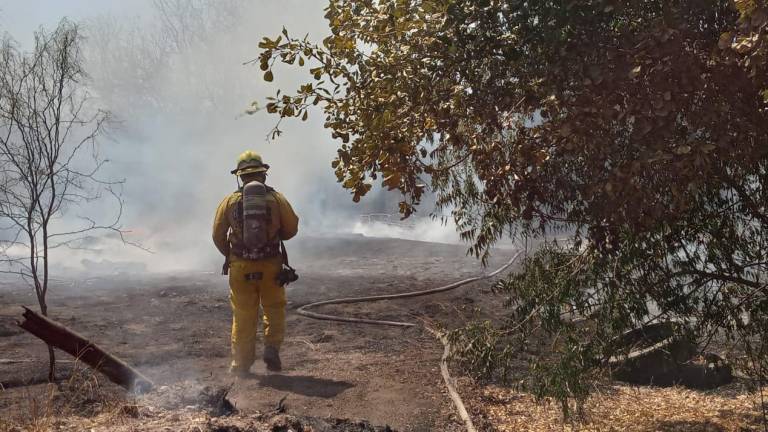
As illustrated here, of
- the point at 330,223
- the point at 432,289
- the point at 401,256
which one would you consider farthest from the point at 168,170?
the point at 432,289

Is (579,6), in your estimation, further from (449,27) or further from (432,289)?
(432,289)

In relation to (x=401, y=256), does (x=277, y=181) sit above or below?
above

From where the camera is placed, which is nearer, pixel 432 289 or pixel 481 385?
pixel 481 385

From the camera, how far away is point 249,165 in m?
6.05

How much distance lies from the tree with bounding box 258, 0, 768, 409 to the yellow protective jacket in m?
1.93

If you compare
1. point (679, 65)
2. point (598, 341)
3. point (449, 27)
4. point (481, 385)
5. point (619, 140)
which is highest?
point (449, 27)

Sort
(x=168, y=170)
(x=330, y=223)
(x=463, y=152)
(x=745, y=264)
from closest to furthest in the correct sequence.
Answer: (x=745, y=264) < (x=463, y=152) < (x=330, y=223) < (x=168, y=170)

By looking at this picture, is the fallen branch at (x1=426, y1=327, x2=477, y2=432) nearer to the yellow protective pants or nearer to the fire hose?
the fire hose

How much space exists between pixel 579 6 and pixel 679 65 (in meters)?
0.56

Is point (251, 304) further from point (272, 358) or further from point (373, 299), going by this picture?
point (373, 299)

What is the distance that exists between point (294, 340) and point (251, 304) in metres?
1.57

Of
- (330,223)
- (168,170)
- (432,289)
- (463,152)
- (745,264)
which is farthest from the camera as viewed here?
(168,170)

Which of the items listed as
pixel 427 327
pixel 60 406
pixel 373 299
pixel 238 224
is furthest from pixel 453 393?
pixel 373 299

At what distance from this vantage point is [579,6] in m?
3.27
